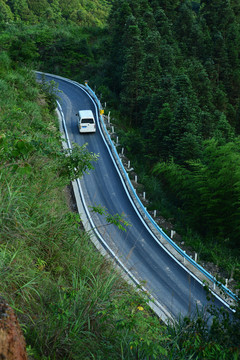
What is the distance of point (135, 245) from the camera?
1775 centimetres

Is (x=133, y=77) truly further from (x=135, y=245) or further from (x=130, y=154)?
(x=135, y=245)

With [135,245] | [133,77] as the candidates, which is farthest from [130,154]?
[135,245]

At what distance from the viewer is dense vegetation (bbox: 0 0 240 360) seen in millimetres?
4816

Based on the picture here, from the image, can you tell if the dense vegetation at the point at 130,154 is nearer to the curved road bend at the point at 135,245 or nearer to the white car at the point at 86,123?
the curved road bend at the point at 135,245

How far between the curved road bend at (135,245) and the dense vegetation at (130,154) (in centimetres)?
235

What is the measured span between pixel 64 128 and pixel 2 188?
2318 centimetres

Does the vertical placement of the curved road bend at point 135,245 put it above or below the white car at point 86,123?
below

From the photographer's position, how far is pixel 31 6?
3204 inches

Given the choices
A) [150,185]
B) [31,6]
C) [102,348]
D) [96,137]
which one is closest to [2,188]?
[102,348]

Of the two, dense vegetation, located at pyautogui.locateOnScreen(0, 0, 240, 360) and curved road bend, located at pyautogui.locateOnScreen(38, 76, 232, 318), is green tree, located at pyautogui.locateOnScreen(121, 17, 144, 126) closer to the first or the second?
dense vegetation, located at pyautogui.locateOnScreen(0, 0, 240, 360)

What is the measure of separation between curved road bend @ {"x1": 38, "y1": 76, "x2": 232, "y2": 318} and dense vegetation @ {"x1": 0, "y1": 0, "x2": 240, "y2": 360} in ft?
7.71

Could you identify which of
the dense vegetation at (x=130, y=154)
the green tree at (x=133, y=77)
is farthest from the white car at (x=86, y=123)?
the green tree at (x=133, y=77)

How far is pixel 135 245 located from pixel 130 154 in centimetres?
1108

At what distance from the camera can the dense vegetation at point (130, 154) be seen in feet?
15.8
